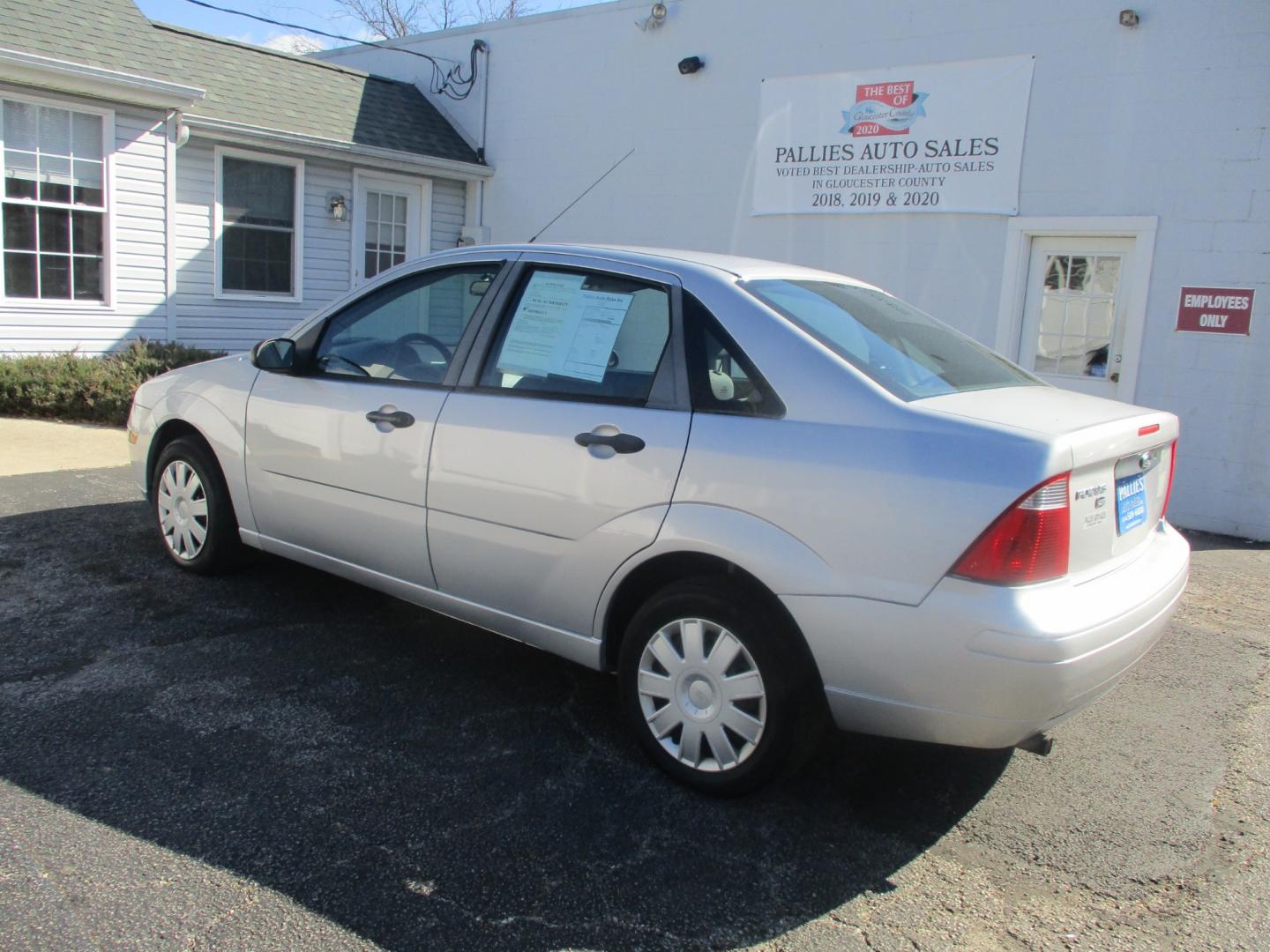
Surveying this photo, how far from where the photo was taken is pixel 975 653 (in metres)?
2.75

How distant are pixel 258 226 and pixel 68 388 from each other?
3348 mm

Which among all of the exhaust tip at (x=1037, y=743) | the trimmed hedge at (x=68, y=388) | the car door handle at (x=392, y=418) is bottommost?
the exhaust tip at (x=1037, y=743)

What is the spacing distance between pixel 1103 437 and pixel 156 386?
4.45 metres

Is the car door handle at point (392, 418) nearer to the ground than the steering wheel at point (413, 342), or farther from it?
nearer to the ground

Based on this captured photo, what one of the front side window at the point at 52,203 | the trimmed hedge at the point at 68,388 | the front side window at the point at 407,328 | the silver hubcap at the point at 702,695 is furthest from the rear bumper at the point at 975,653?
the front side window at the point at 52,203

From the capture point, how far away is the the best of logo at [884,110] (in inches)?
379

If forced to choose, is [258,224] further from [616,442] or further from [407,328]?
[616,442]

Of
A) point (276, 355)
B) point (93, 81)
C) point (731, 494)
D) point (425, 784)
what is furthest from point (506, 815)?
point (93, 81)

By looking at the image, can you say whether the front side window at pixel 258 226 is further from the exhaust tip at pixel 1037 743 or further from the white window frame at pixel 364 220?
the exhaust tip at pixel 1037 743

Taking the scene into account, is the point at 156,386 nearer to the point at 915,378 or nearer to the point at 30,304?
the point at 915,378

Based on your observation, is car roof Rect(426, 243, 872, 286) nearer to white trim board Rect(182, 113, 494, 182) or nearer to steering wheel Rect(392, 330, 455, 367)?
steering wheel Rect(392, 330, 455, 367)

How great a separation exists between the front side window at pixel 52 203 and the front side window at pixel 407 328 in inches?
290

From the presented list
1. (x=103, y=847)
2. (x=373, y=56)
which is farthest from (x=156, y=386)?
(x=373, y=56)

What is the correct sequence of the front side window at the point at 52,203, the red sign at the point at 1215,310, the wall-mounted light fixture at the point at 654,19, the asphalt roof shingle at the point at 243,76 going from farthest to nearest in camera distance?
the wall-mounted light fixture at the point at 654,19 < the asphalt roof shingle at the point at 243,76 < the front side window at the point at 52,203 < the red sign at the point at 1215,310
